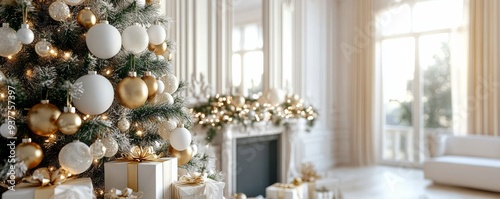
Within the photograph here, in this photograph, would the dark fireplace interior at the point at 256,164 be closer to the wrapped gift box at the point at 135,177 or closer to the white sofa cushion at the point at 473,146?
the white sofa cushion at the point at 473,146

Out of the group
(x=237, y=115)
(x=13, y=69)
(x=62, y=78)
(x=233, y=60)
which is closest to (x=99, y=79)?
(x=62, y=78)

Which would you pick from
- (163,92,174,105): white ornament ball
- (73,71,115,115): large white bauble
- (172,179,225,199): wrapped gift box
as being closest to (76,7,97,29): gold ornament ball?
(73,71,115,115): large white bauble

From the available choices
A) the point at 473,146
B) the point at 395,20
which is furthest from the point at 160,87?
the point at 395,20

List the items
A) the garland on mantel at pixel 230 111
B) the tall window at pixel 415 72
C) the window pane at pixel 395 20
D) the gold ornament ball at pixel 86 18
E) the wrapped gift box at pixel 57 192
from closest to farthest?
1. the wrapped gift box at pixel 57 192
2. the gold ornament ball at pixel 86 18
3. the garland on mantel at pixel 230 111
4. the tall window at pixel 415 72
5. the window pane at pixel 395 20

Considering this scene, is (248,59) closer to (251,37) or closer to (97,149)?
(251,37)

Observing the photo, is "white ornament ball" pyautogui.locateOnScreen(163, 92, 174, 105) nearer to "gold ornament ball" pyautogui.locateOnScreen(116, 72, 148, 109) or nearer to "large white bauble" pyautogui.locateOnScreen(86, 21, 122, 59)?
"gold ornament ball" pyautogui.locateOnScreen(116, 72, 148, 109)

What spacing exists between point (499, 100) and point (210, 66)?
13.0 feet

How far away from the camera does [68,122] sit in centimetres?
125

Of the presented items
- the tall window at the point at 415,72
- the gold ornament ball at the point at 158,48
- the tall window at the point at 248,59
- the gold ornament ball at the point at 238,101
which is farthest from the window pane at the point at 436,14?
the gold ornament ball at the point at 158,48

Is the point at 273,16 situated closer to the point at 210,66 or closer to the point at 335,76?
the point at 210,66

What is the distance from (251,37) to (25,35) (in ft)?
10.7

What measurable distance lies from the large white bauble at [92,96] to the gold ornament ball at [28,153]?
19cm

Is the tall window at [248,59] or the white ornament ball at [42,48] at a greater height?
the tall window at [248,59]

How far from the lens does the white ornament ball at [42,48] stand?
1.29m
